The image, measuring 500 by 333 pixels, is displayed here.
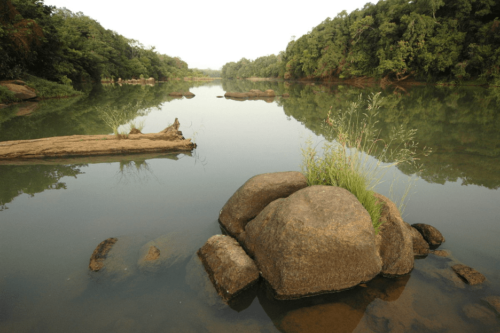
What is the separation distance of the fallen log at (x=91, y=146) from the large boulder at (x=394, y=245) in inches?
284

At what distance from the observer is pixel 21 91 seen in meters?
22.0

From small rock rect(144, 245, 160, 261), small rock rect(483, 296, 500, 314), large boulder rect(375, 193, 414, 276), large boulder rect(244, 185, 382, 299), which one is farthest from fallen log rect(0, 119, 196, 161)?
small rock rect(483, 296, 500, 314)

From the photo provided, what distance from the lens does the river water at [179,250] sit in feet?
9.59

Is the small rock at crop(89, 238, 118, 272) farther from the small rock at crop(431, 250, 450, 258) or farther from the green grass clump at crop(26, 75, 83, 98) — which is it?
the green grass clump at crop(26, 75, 83, 98)

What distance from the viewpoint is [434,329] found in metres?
2.80

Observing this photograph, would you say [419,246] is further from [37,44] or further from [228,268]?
[37,44]

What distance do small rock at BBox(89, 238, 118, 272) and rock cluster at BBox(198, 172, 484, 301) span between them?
1471 mm

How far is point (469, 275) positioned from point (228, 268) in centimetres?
333

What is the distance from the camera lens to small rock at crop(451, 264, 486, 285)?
340cm

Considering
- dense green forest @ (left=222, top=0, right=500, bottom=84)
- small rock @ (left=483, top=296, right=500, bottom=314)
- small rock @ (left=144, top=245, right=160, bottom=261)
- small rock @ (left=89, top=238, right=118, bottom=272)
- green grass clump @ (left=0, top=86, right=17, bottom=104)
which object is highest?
dense green forest @ (left=222, top=0, right=500, bottom=84)

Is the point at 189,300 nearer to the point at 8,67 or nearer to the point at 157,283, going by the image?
the point at 157,283

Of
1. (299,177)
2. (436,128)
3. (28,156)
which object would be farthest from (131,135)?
(436,128)

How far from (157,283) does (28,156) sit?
7569 millimetres

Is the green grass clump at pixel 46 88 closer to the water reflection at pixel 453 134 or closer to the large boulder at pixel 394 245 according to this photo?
the water reflection at pixel 453 134
